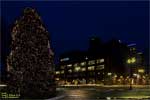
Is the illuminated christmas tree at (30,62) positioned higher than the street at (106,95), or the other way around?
the illuminated christmas tree at (30,62)

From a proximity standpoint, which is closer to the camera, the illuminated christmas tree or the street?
the illuminated christmas tree

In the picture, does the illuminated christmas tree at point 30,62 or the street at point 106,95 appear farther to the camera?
the street at point 106,95

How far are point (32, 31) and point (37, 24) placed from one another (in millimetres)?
584

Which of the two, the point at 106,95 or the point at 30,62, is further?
the point at 106,95

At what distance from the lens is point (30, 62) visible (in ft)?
86.3

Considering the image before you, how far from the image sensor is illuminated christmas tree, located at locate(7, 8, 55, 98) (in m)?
26.2

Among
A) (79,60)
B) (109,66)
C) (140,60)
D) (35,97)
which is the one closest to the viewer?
(35,97)

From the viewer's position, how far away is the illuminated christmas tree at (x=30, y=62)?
26.2 meters

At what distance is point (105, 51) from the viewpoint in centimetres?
18162

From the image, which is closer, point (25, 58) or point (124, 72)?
point (25, 58)

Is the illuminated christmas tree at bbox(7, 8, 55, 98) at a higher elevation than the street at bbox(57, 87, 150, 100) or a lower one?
higher

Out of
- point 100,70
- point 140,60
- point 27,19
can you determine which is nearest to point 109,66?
point 100,70

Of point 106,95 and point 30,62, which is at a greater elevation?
point 30,62

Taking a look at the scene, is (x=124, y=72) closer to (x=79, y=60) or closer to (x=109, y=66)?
(x=109, y=66)
